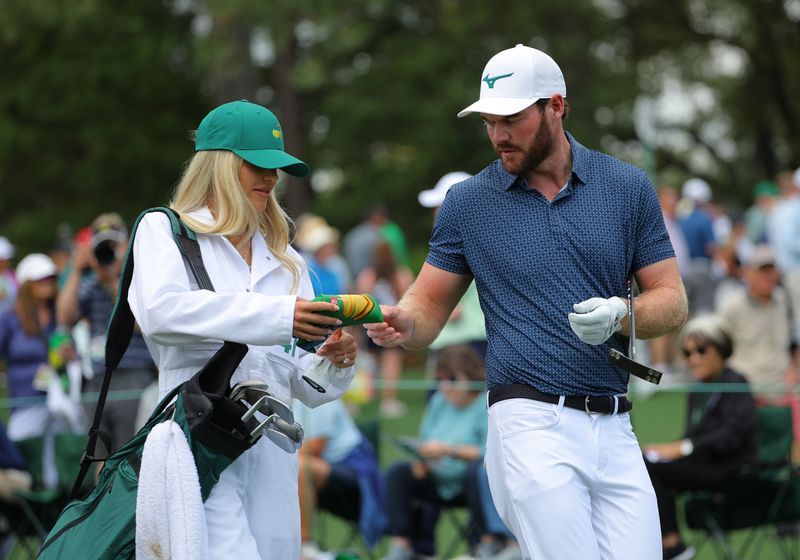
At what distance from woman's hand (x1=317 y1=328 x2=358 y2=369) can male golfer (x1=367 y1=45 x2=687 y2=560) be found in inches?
3.6

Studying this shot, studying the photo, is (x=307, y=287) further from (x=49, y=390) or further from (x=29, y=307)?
(x=29, y=307)

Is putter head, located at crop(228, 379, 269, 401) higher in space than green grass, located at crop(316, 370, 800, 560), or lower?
higher

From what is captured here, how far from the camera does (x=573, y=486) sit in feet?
14.2

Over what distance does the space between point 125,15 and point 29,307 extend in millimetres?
14459

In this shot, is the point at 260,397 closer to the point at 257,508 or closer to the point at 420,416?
the point at 257,508

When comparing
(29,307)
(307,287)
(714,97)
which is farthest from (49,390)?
(714,97)

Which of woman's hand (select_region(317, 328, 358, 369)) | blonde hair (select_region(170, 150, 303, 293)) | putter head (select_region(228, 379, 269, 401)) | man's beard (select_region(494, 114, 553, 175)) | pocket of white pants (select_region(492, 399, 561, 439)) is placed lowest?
pocket of white pants (select_region(492, 399, 561, 439))

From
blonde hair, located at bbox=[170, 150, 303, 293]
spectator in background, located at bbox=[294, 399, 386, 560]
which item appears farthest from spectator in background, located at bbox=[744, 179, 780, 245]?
blonde hair, located at bbox=[170, 150, 303, 293]

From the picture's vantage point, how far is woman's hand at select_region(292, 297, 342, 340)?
166 inches

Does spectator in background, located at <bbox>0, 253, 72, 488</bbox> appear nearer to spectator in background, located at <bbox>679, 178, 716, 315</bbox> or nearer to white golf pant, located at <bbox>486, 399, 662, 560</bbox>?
white golf pant, located at <bbox>486, 399, 662, 560</bbox>

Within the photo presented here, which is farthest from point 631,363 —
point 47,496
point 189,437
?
point 47,496

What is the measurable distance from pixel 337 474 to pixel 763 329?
13.6 ft

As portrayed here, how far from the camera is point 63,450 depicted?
780cm

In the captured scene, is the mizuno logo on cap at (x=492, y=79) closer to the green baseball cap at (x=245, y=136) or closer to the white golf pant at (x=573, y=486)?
the green baseball cap at (x=245, y=136)
